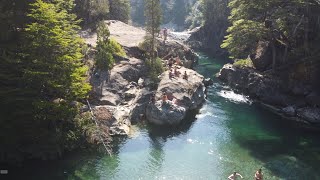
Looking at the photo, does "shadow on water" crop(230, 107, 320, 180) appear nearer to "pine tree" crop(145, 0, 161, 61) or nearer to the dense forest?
"pine tree" crop(145, 0, 161, 61)

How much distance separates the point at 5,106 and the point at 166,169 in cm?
1526

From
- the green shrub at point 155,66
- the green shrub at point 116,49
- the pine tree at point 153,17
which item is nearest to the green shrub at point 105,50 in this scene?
the green shrub at point 116,49

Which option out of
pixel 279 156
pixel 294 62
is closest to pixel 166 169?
pixel 279 156

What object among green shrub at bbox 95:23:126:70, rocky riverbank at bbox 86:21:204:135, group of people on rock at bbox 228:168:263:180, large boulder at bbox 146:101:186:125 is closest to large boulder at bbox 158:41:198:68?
rocky riverbank at bbox 86:21:204:135

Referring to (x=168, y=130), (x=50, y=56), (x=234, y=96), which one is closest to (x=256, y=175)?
(x=168, y=130)

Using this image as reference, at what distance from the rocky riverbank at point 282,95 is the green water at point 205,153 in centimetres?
259

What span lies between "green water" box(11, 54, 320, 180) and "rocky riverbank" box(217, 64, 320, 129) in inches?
102

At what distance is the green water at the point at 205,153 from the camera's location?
33.7m

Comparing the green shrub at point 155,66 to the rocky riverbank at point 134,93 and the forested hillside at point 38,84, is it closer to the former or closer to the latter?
the rocky riverbank at point 134,93

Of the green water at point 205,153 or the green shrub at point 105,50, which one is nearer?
the green water at point 205,153

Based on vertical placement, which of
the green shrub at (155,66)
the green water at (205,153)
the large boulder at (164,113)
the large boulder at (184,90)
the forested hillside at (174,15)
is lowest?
the green water at (205,153)

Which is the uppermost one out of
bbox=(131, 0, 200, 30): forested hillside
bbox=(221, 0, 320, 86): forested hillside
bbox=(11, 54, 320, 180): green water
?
bbox=(131, 0, 200, 30): forested hillside

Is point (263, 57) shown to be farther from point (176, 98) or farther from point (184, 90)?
point (176, 98)

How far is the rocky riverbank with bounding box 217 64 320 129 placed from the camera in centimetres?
4969
